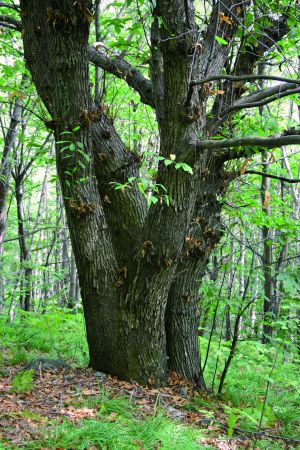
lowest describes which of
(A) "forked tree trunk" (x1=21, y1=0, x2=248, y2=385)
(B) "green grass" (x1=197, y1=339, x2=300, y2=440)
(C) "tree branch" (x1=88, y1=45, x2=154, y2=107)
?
(B) "green grass" (x1=197, y1=339, x2=300, y2=440)

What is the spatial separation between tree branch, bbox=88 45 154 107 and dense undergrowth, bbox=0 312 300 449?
3.10m

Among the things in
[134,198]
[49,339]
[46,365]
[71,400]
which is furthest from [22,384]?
[49,339]

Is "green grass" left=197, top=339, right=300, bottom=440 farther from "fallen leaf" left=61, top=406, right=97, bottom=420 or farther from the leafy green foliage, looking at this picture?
the leafy green foliage

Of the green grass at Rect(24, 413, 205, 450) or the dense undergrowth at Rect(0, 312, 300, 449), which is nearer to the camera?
the green grass at Rect(24, 413, 205, 450)

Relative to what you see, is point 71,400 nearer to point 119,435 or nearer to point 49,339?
point 119,435

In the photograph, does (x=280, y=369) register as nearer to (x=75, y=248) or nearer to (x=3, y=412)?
(x=75, y=248)

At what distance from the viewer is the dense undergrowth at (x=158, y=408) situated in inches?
110

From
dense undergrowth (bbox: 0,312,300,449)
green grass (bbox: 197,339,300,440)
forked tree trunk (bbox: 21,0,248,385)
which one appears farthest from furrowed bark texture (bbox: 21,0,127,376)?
green grass (bbox: 197,339,300,440)

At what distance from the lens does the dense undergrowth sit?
2.80 meters

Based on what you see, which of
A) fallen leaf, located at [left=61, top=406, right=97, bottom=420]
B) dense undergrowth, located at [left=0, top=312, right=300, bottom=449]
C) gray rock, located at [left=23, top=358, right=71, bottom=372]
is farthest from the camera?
gray rock, located at [left=23, top=358, right=71, bottom=372]

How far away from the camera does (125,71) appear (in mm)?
4582

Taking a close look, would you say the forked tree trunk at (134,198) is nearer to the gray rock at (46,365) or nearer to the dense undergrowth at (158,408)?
the gray rock at (46,365)

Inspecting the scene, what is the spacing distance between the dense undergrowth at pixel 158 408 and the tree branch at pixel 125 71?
3097 mm

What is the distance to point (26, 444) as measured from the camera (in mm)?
2609
